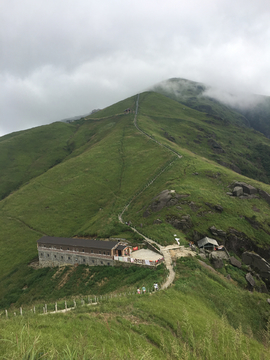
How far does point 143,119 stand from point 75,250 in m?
160

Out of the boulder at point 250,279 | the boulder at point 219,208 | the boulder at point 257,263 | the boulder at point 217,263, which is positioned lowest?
the boulder at point 257,263

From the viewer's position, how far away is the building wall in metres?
48.1

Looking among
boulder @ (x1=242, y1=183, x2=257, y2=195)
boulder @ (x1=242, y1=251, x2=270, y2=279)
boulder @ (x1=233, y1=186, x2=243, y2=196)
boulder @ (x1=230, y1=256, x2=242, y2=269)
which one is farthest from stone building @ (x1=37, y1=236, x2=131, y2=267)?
boulder @ (x1=242, y1=183, x2=257, y2=195)

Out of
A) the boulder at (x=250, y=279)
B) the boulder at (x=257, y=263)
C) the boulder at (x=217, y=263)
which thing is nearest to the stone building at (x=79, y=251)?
the boulder at (x=217, y=263)

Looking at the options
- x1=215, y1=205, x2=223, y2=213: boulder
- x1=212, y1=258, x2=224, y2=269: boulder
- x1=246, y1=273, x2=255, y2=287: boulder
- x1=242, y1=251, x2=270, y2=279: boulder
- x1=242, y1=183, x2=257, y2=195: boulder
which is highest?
x1=242, y1=183, x2=257, y2=195: boulder

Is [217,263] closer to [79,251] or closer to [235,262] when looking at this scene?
[235,262]

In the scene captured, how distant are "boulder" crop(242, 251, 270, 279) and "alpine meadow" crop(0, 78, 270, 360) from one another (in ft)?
0.72

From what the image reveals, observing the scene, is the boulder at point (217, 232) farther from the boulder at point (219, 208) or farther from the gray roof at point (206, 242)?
the boulder at point (219, 208)

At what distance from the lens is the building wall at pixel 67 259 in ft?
158

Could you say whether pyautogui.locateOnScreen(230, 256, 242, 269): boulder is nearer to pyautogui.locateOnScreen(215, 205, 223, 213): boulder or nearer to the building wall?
pyautogui.locateOnScreen(215, 205, 223, 213): boulder

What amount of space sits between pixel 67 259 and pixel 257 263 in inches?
1817

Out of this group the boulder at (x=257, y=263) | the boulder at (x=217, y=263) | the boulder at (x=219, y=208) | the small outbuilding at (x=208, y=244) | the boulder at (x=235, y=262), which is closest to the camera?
the boulder at (x=217, y=263)

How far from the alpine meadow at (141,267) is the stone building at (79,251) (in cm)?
233

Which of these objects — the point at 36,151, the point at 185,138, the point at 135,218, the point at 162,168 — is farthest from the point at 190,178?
the point at 36,151
